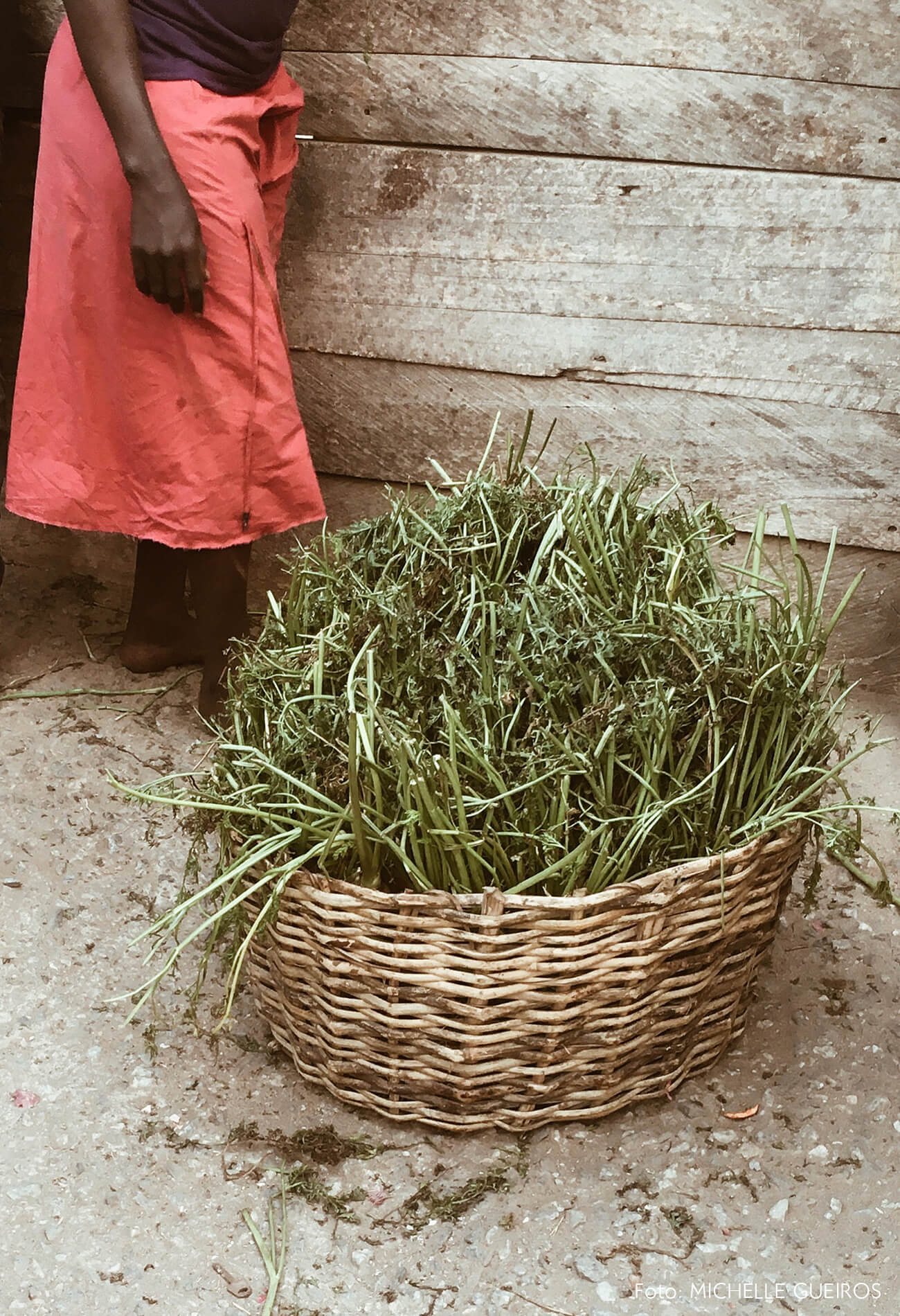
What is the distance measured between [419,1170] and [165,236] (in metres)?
1.25

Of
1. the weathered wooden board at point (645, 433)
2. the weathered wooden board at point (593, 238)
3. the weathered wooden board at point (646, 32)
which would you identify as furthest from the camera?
the weathered wooden board at point (645, 433)

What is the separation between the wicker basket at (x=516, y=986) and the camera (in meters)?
1.21

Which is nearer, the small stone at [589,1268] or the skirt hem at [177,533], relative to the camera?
the small stone at [589,1268]

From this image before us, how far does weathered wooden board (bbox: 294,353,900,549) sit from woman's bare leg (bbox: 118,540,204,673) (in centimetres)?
38

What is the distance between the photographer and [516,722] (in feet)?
4.58

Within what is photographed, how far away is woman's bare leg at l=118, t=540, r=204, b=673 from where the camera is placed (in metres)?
2.25

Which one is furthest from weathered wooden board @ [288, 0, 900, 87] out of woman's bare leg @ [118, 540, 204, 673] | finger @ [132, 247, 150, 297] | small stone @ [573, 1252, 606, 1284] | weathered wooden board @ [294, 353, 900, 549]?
small stone @ [573, 1252, 606, 1284]

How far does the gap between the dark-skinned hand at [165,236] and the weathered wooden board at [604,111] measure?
20.4 inches

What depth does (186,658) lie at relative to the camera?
7.64ft

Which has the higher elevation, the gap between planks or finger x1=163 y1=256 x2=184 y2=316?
the gap between planks

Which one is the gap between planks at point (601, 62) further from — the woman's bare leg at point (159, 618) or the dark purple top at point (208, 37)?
the woman's bare leg at point (159, 618)

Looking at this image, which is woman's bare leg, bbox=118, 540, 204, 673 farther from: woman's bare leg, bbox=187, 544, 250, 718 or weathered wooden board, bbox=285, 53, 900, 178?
weathered wooden board, bbox=285, 53, 900, 178

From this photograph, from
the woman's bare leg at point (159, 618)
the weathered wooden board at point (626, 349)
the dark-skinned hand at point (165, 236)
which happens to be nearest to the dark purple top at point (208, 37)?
the dark-skinned hand at point (165, 236)

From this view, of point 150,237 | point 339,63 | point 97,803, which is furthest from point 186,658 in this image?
point 339,63
